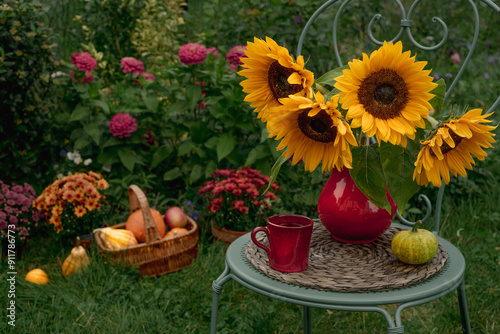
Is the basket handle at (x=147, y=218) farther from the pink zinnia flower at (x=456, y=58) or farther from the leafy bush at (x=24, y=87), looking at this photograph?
the pink zinnia flower at (x=456, y=58)

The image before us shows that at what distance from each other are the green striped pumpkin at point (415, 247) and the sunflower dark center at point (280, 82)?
450mm

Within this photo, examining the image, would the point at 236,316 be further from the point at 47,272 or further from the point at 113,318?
the point at 47,272

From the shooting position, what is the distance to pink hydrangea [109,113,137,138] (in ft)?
9.03

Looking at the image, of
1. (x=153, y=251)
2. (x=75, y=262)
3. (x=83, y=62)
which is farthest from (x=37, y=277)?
(x=83, y=62)

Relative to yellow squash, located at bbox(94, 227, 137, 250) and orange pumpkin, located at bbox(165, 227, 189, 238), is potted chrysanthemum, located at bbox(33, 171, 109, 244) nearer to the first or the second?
yellow squash, located at bbox(94, 227, 137, 250)

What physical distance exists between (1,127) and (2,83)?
9.2 inches

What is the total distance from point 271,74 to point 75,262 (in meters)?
1.57

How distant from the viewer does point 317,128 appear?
103 centimetres

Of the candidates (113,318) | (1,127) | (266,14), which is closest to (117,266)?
(113,318)

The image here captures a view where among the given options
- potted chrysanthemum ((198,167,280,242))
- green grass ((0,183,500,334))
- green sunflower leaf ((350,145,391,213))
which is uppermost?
green sunflower leaf ((350,145,391,213))

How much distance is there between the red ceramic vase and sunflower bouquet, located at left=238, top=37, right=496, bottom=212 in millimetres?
111

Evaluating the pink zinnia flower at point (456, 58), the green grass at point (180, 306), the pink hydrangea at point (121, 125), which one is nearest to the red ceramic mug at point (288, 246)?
the green grass at point (180, 306)

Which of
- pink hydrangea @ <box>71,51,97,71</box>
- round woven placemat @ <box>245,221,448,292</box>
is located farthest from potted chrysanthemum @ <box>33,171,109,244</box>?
round woven placemat @ <box>245,221,448,292</box>

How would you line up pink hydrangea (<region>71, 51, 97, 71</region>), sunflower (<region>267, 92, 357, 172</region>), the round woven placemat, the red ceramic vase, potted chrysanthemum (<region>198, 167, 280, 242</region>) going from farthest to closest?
pink hydrangea (<region>71, 51, 97, 71</region>)
potted chrysanthemum (<region>198, 167, 280, 242</region>)
the red ceramic vase
the round woven placemat
sunflower (<region>267, 92, 357, 172</region>)
